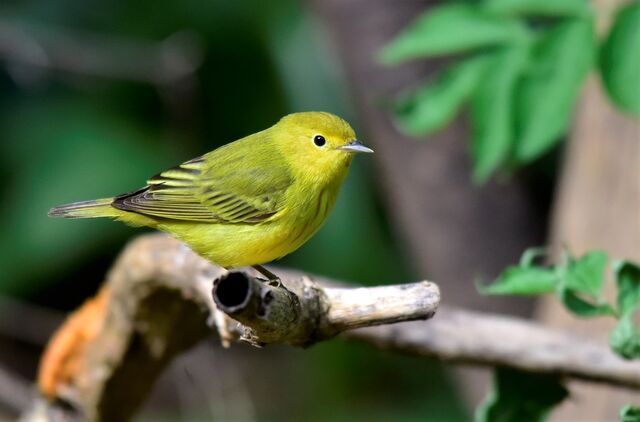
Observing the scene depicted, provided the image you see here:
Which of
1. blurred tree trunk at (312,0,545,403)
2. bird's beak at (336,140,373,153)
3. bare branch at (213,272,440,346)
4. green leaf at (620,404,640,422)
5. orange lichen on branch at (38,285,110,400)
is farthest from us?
blurred tree trunk at (312,0,545,403)

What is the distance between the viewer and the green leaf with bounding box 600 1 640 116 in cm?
279

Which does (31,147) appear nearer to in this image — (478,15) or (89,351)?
(89,351)

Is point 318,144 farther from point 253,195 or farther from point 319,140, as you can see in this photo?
point 253,195

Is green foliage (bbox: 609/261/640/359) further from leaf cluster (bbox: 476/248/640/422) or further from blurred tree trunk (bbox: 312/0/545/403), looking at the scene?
blurred tree trunk (bbox: 312/0/545/403)

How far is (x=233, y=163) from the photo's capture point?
297 centimetres

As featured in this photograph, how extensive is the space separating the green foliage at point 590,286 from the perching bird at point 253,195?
59 centimetres

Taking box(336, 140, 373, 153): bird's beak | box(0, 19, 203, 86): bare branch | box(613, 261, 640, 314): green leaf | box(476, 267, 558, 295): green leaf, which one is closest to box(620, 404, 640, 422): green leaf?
box(613, 261, 640, 314): green leaf

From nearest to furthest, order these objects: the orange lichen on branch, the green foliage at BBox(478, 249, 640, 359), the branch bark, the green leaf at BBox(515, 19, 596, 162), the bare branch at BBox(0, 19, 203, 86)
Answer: the green foliage at BBox(478, 249, 640, 359), the green leaf at BBox(515, 19, 596, 162), the branch bark, the orange lichen on branch, the bare branch at BBox(0, 19, 203, 86)

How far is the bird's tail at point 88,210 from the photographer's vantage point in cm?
304

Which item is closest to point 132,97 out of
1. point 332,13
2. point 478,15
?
point 332,13

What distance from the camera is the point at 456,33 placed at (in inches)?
128

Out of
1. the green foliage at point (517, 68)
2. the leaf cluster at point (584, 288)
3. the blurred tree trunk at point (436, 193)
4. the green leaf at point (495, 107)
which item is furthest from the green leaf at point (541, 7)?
the blurred tree trunk at point (436, 193)

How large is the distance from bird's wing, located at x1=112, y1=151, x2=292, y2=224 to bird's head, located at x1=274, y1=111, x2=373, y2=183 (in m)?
0.06

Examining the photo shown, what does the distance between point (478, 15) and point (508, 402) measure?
1241 mm
